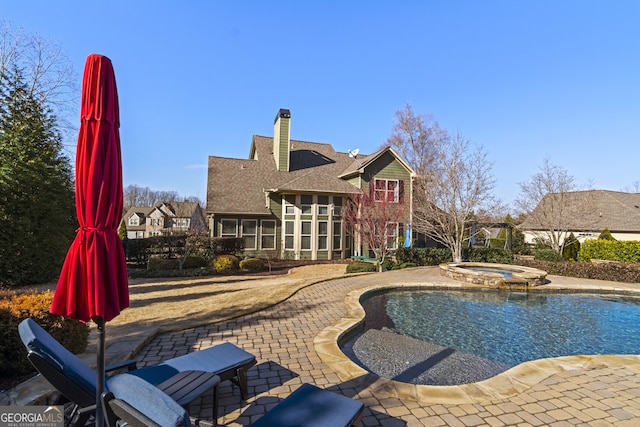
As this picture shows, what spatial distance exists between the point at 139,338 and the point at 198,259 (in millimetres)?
11321

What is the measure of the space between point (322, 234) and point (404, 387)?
1616cm

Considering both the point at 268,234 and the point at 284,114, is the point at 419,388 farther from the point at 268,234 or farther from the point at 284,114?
the point at 284,114

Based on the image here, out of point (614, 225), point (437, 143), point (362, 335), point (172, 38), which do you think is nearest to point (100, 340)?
point (362, 335)

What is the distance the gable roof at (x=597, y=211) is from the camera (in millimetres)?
23656

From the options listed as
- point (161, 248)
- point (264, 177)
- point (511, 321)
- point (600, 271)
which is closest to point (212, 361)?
point (511, 321)

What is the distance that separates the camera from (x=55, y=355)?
91.9 inches

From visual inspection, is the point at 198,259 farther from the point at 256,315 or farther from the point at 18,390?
the point at 18,390

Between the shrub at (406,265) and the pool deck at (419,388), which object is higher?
the shrub at (406,265)

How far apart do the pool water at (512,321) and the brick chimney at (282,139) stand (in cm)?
1397

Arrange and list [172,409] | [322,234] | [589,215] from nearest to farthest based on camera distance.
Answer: [172,409], [322,234], [589,215]

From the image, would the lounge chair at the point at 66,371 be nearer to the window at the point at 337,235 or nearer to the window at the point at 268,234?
the window at the point at 268,234

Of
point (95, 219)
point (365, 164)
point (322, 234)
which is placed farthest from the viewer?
point (365, 164)

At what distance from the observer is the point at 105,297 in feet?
7.03

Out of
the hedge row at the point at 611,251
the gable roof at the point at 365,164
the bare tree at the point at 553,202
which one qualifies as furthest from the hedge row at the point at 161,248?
the hedge row at the point at 611,251
